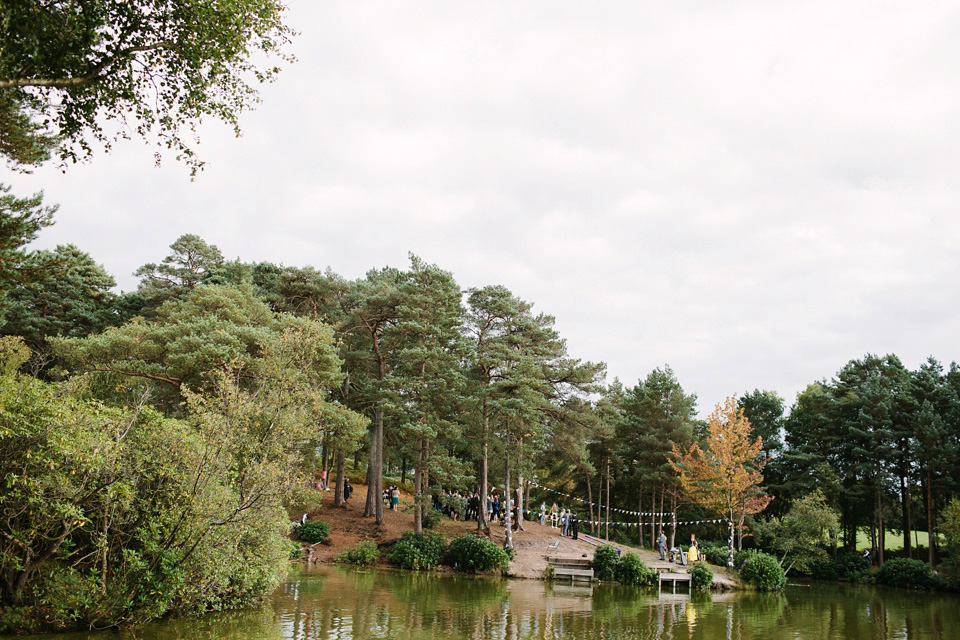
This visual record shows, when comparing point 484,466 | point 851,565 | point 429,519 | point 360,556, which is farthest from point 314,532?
point 851,565

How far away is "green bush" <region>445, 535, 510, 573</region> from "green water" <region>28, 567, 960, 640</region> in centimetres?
117

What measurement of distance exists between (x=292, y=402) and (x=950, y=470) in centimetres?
3661

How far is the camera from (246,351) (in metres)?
25.4

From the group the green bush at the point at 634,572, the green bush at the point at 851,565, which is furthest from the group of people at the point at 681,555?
the green bush at the point at 851,565

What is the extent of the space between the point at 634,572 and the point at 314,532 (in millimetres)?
13889

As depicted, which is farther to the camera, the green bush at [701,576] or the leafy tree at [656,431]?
the leafy tree at [656,431]

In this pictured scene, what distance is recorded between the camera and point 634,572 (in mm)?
25141

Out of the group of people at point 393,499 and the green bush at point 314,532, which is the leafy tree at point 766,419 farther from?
the green bush at point 314,532

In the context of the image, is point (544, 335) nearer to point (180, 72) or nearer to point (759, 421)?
point (759, 421)

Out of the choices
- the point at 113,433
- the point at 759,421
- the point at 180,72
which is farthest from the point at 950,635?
the point at 759,421

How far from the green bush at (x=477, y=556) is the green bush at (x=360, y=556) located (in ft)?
11.2

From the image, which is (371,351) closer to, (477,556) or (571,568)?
(477,556)

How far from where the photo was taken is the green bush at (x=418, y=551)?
26109 mm

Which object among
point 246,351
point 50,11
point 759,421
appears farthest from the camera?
point 759,421
